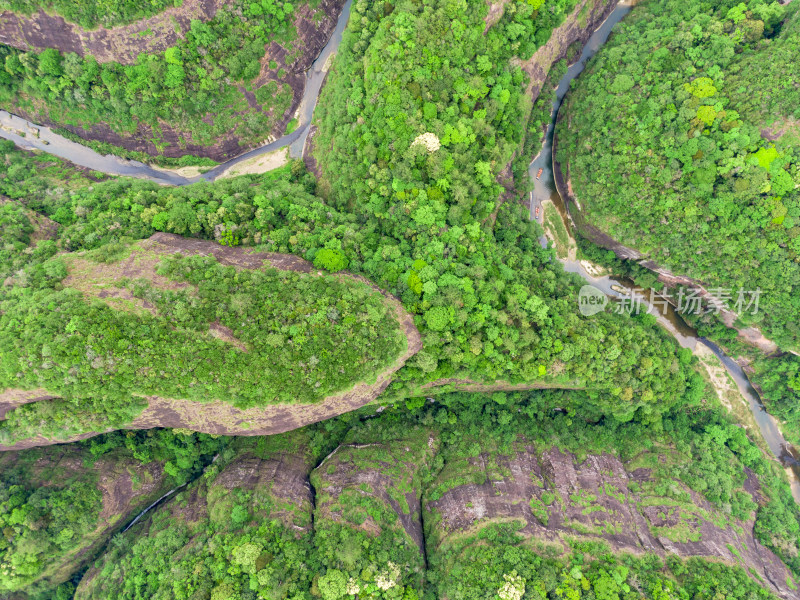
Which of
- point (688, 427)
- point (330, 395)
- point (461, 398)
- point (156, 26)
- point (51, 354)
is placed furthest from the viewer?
point (688, 427)

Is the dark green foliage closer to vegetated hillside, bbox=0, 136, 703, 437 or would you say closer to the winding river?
vegetated hillside, bbox=0, 136, 703, 437

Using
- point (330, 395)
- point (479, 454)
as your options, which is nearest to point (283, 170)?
point (330, 395)

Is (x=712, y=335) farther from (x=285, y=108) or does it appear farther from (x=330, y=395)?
(x=285, y=108)

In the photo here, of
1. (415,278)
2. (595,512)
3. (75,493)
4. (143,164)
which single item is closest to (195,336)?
(415,278)

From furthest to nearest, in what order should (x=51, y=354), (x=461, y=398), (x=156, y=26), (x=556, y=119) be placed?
1. (x=556, y=119)
2. (x=461, y=398)
3. (x=156, y=26)
4. (x=51, y=354)

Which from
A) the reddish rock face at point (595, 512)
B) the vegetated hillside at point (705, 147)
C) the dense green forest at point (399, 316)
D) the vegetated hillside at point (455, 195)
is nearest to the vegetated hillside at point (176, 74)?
the dense green forest at point (399, 316)

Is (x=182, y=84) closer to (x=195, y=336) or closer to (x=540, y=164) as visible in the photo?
(x=195, y=336)

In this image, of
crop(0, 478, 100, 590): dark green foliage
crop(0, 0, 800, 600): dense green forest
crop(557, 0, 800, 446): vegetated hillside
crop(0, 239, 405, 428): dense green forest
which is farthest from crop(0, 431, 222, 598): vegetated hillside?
crop(557, 0, 800, 446): vegetated hillside
